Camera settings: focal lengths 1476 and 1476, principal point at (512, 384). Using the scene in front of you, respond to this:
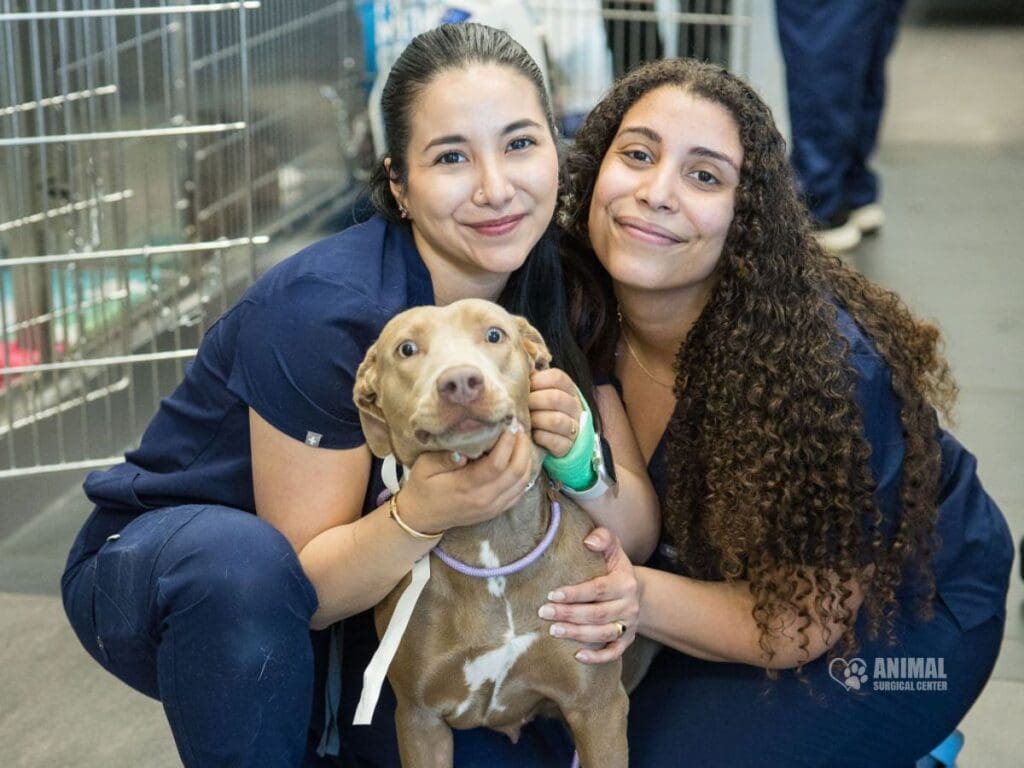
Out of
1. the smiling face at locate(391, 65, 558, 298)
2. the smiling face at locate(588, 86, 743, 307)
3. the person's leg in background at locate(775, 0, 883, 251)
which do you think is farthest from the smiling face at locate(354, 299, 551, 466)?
the person's leg in background at locate(775, 0, 883, 251)

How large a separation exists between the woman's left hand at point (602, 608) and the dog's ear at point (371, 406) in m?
0.29

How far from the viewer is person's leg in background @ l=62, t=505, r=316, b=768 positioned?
180cm

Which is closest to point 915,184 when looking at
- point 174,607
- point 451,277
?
point 451,277

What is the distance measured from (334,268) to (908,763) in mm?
1132

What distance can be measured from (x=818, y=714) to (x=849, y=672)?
76mm

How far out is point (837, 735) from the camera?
2160 mm

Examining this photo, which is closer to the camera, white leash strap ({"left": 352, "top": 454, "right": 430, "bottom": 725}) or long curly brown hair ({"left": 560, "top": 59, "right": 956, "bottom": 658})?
white leash strap ({"left": 352, "top": 454, "right": 430, "bottom": 725})

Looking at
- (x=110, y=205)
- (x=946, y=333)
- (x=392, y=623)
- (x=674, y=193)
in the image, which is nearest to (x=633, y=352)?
(x=674, y=193)

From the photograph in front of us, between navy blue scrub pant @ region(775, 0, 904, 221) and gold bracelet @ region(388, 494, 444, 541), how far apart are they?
10.2 feet

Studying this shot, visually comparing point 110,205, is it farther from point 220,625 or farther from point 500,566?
point 500,566

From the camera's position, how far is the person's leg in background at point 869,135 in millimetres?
5070

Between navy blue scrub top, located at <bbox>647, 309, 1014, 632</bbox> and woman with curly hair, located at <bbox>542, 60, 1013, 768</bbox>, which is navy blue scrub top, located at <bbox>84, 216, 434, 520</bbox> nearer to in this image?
woman with curly hair, located at <bbox>542, 60, 1013, 768</bbox>

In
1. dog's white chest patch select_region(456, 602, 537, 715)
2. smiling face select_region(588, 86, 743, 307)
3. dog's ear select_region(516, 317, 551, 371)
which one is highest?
smiling face select_region(588, 86, 743, 307)

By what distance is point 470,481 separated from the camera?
64.5 inches
